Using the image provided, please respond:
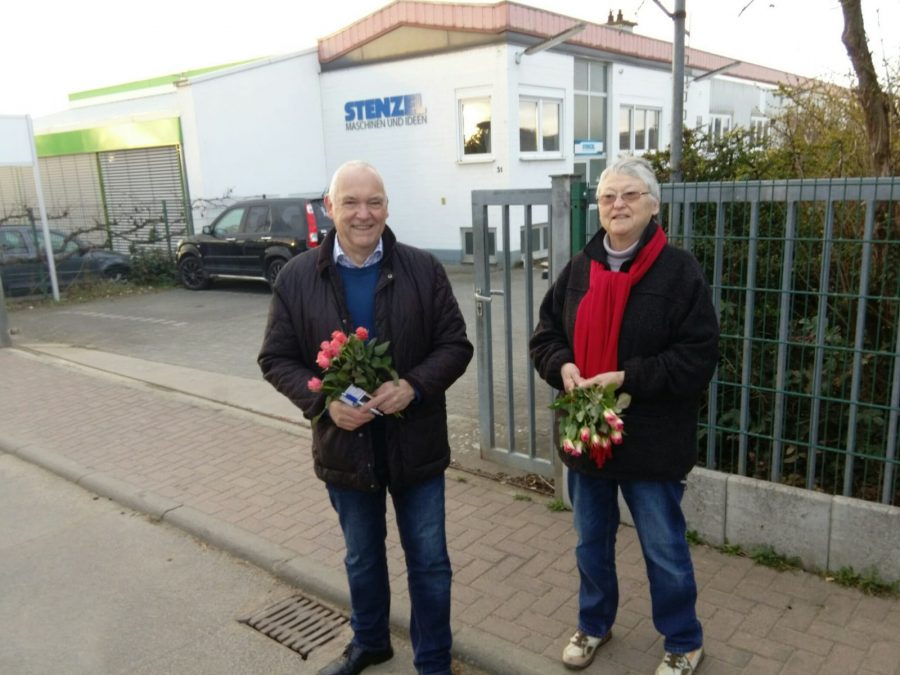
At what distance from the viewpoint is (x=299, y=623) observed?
3.68 meters

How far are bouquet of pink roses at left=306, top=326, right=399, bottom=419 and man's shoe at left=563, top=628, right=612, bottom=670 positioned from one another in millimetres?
1380

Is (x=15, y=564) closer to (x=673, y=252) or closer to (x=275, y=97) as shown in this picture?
(x=673, y=252)

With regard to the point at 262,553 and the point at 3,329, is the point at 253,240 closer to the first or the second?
the point at 3,329

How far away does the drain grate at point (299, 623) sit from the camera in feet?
11.6

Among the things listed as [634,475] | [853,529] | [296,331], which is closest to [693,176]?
[853,529]

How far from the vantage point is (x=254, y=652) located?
3465 mm

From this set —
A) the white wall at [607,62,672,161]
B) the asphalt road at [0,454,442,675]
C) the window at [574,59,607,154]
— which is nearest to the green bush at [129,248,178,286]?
the window at [574,59,607,154]

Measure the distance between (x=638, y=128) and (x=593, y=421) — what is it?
65.9 ft

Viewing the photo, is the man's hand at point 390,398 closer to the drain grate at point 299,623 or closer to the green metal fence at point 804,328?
the drain grate at point 299,623

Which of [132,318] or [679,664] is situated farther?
[132,318]

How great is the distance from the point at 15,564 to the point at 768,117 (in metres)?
5.41

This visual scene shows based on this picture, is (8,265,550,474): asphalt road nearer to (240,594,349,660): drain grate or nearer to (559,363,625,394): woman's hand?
(240,594,349,660): drain grate

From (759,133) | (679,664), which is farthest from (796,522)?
(759,133)

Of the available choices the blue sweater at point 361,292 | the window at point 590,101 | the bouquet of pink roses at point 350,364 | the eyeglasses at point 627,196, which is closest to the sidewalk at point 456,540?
the bouquet of pink roses at point 350,364
